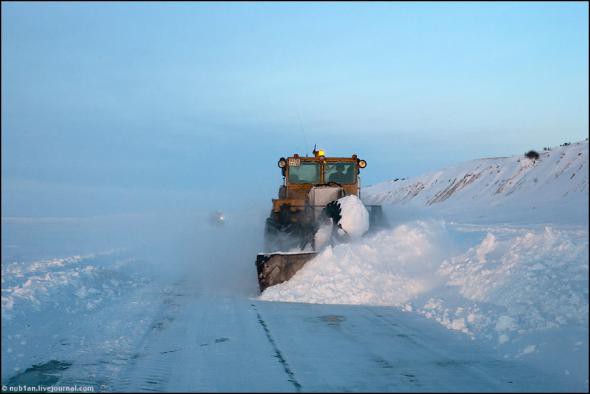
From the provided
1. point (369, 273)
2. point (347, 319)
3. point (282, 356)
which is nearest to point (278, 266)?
point (369, 273)

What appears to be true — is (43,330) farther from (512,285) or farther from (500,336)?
(512,285)

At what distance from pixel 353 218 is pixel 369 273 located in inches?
64.1

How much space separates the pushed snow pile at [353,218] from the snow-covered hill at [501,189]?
13.6 feet

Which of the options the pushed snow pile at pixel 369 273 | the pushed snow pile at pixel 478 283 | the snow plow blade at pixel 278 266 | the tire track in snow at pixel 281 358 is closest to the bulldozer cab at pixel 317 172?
the pushed snow pile at pixel 478 283

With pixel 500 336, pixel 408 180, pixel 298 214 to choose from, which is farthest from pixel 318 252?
pixel 408 180

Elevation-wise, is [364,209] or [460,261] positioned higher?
[364,209]

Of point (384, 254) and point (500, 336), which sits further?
point (384, 254)

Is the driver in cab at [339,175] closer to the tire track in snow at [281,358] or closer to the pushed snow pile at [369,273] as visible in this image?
the pushed snow pile at [369,273]

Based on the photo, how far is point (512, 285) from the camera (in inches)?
287

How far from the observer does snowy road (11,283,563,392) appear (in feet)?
15.6

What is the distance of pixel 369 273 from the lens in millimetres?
10047

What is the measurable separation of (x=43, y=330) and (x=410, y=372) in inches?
181

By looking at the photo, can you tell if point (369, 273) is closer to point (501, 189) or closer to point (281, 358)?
point (281, 358)

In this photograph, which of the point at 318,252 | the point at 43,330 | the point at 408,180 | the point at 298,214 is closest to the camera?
the point at 43,330
